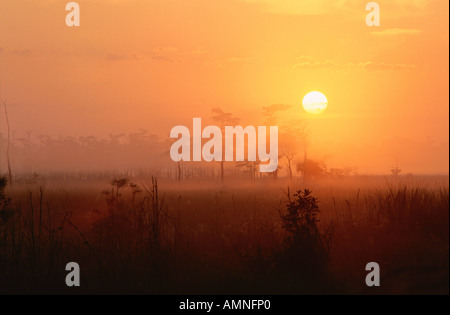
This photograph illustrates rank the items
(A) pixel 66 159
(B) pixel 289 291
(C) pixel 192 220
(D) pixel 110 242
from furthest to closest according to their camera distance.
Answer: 1. (A) pixel 66 159
2. (C) pixel 192 220
3. (D) pixel 110 242
4. (B) pixel 289 291

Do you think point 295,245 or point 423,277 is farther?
point 295,245

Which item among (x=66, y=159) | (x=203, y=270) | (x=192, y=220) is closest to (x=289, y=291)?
(x=203, y=270)

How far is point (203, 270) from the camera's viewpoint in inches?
344

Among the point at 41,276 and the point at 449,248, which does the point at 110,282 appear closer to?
the point at 41,276

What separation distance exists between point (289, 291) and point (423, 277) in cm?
190

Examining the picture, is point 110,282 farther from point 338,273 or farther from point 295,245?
point 338,273

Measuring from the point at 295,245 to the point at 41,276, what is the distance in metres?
3.89
